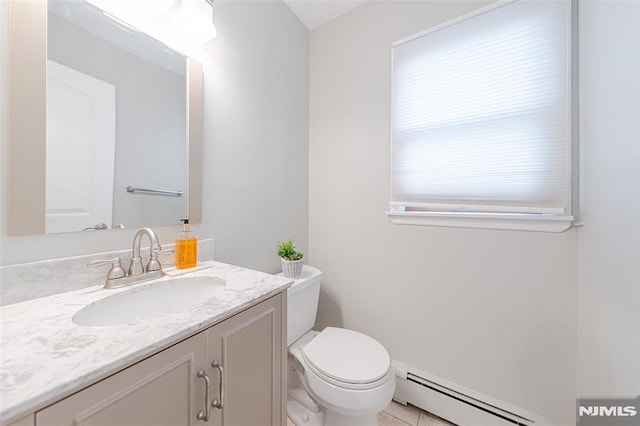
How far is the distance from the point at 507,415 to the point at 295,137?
6.29 ft

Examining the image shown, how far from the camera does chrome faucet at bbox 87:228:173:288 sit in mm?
828

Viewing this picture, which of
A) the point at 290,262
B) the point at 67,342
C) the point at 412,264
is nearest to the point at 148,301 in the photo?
the point at 67,342

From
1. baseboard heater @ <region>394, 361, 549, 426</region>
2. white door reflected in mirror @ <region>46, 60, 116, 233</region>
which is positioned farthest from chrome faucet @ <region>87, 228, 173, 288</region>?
baseboard heater @ <region>394, 361, 549, 426</region>

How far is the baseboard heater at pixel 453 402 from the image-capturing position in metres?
1.19

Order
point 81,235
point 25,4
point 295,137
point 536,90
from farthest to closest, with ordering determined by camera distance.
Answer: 1. point 295,137
2. point 536,90
3. point 81,235
4. point 25,4

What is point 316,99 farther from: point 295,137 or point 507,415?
point 507,415

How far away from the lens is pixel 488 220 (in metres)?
1.24

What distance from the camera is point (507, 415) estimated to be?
1190 millimetres

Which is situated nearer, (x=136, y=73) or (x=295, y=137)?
(x=136, y=73)

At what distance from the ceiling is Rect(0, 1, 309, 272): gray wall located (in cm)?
6

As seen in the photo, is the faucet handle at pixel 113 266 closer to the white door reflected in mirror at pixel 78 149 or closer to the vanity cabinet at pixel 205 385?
the white door reflected in mirror at pixel 78 149

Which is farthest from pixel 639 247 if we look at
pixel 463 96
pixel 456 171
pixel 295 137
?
pixel 295 137

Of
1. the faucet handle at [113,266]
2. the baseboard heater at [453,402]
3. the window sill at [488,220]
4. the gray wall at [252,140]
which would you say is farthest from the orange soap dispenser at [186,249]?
the baseboard heater at [453,402]

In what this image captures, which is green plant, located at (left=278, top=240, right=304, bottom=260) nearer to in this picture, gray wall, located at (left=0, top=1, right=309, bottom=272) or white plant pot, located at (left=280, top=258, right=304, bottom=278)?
white plant pot, located at (left=280, top=258, right=304, bottom=278)
